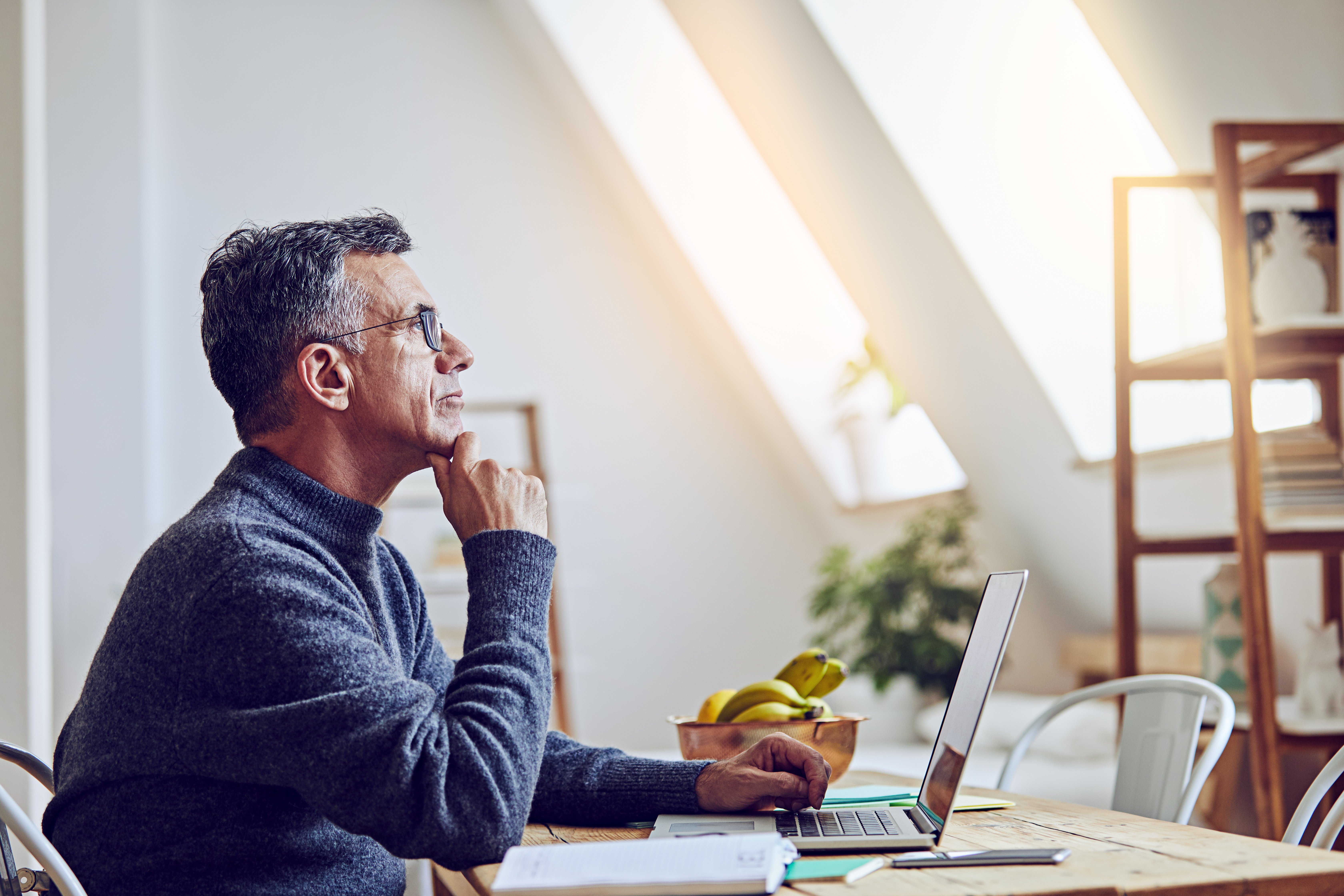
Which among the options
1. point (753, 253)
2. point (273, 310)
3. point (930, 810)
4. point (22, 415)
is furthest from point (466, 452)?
point (753, 253)

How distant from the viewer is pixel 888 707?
3.62 meters

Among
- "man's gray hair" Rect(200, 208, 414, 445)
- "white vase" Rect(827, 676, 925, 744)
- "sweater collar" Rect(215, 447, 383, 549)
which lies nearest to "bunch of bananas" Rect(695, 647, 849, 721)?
"sweater collar" Rect(215, 447, 383, 549)

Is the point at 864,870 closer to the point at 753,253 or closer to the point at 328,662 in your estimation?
the point at 328,662

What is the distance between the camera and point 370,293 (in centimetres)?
131

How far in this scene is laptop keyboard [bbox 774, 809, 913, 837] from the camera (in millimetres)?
1069

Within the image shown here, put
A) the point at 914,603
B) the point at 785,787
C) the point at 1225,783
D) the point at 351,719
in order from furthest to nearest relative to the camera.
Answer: the point at 914,603 < the point at 1225,783 < the point at 785,787 < the point at 351,719

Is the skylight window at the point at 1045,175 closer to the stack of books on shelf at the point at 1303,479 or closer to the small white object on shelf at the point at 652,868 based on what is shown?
the stack of books on shelf at the point at 1303,479

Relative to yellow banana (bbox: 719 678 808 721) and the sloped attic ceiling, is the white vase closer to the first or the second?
the sloped attic ceiling

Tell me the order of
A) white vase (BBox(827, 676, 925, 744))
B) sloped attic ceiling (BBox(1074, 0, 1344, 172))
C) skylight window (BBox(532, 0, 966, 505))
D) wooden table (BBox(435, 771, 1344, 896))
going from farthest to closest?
skylight window (BBox(532, 0, 966, 505)) → white vase (BBox(827, 676, 925, 744)) → sloped attic ceiling (BBox(1074, 0, 1344, 172)) → wooden table (BBox(435, 771, 1344, 896))

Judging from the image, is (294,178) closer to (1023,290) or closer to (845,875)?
(1023,290)

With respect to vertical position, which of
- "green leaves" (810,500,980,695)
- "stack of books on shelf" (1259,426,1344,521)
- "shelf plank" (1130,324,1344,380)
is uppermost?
"shelf plank" (1130,324,1344,380)

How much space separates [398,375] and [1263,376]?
1737mm

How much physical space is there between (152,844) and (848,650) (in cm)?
313

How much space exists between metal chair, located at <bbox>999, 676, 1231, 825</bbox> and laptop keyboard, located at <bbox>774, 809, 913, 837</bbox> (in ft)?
1.57
